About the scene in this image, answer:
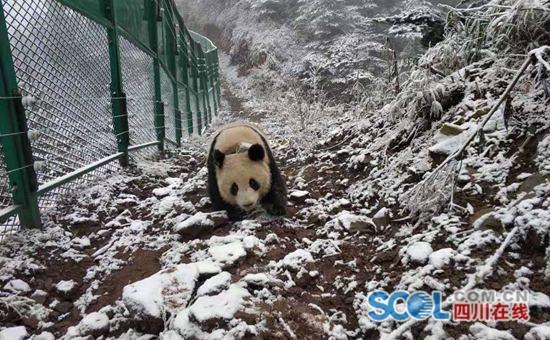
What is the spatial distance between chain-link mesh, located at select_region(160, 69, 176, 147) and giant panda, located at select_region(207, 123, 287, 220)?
3.92 m

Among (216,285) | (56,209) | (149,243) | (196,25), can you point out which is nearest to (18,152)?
(56,209)

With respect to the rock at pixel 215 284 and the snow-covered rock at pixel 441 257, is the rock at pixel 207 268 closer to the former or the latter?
the rock at pixel 215 284

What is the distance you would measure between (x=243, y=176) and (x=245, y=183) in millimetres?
74

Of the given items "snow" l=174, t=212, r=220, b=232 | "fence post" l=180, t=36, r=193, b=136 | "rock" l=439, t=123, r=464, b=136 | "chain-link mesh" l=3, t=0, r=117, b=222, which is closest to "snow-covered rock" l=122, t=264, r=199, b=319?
"snow" l=174, t=212, r=220, b=232

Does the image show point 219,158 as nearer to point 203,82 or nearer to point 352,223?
point 352,223

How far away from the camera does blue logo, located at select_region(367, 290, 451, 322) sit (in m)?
1.94

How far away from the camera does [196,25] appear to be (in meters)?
34.9

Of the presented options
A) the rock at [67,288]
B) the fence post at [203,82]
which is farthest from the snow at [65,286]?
the fence post at [203,82]

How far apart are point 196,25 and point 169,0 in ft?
91.7

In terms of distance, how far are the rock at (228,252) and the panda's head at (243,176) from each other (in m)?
0.88

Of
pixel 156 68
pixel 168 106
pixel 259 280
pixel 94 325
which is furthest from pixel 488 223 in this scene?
pixel 168 106

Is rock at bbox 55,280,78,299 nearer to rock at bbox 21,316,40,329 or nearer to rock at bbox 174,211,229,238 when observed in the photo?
rock at bbox 21,316,40,329

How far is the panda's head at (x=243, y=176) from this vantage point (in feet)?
12.5

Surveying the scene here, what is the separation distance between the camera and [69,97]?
394 centimetres
